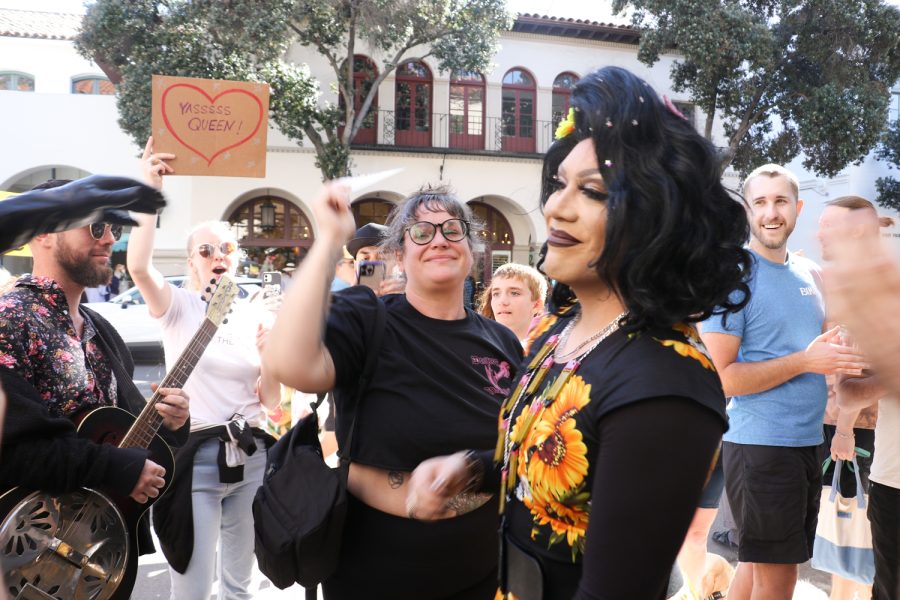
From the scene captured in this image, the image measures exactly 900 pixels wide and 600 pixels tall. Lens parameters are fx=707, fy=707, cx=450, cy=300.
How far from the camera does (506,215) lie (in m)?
22.4

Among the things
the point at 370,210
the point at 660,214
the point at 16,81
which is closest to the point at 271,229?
the point at 370,210

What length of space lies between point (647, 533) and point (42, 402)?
6.99ft

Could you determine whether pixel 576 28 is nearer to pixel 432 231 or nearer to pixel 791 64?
pixel 791 64

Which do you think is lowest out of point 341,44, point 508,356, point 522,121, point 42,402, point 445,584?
point 445,584

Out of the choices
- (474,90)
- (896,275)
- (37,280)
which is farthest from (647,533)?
(474,90)

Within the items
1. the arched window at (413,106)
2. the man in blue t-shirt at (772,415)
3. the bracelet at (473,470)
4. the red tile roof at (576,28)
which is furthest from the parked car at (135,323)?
the red tile roof at (576,28)

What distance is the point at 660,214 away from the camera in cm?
142

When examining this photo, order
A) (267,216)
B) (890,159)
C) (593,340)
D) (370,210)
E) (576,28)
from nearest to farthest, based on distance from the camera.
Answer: (593,340), (267,216), (370,210), (576,28), (890,159)

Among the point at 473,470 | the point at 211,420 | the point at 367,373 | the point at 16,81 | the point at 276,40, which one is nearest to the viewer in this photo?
the point at 473,470

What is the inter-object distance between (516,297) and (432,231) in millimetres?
2118

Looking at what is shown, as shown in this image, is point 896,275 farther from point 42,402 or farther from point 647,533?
point 42,402

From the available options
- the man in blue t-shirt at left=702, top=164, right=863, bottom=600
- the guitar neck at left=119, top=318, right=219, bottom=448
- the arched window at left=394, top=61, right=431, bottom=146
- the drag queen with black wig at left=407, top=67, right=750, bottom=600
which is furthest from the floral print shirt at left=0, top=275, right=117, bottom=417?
the arched window at left=394, top=61, right=431, bottom=146

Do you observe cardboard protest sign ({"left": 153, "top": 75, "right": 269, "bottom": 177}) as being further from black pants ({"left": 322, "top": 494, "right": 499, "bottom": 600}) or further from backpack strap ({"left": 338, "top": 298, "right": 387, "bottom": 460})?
black pants ({"left": 322, "top": 494, "right": 499, "bottom": 600})

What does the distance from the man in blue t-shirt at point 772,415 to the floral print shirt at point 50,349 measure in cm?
279
